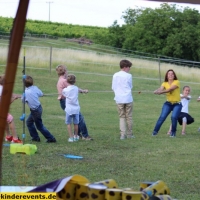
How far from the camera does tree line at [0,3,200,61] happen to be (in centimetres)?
3922

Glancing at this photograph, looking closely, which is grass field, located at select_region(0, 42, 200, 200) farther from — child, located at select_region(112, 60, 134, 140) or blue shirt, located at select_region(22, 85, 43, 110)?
blue shirt, located at select_region(22, 85, 43, 110)

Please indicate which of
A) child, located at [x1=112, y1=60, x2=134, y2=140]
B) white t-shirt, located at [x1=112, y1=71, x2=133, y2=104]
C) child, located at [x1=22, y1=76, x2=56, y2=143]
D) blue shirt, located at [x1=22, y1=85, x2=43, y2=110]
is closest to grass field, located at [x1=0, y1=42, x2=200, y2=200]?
child, located at [x1=22, y1=76, x2=56, y2=143]

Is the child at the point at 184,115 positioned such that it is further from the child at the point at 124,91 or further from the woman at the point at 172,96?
the child at the point at 124,91

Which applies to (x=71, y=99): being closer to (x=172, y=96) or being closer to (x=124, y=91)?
(x=124, y=91)

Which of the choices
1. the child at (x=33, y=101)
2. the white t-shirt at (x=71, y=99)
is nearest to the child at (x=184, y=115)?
the white t-shirt at (x=71, y=99)

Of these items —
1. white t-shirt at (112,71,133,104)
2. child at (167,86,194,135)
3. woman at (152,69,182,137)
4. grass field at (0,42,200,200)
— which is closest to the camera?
grass field at (0,42,200,200)

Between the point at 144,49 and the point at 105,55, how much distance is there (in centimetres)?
764

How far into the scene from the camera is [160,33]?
138 feet

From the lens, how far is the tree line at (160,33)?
39.2 metres

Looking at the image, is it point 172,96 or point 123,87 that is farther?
point 172,96

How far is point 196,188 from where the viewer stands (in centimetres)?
707

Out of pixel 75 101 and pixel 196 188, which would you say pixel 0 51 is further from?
pixel 196 188

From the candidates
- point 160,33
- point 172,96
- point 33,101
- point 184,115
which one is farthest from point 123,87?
point 160,33

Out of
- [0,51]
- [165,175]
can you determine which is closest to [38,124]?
[165,175]
